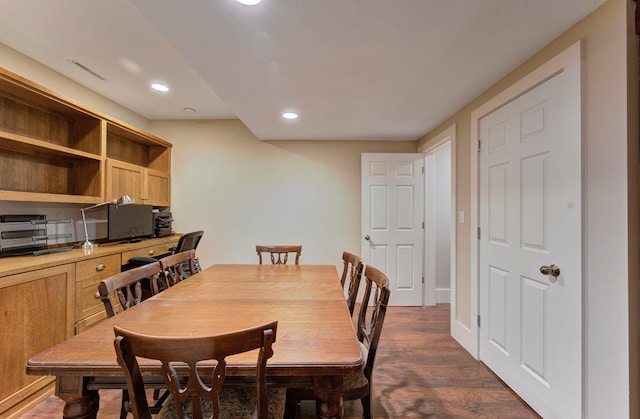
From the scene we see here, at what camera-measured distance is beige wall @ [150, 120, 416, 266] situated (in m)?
3.64

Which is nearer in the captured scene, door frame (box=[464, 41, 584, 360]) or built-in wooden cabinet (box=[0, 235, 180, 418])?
built-in wooden cabinet (box=[0, 235, 180, 418])

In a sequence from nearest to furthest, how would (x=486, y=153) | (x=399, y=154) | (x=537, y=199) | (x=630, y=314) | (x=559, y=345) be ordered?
(x=630, y=314), (x=559, y=345), (x=537, y=199), (x=486, y=153), (x=399, y=154)

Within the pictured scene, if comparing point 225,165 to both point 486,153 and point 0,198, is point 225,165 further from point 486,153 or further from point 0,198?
point 486,153

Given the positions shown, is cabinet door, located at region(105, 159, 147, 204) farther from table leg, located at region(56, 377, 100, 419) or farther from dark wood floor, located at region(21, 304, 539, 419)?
table leg, located at region(56, 377, 100, 419)

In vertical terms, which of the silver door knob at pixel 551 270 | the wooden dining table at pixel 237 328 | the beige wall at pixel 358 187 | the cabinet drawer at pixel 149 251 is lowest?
the wooden dining table at pixel 237 328

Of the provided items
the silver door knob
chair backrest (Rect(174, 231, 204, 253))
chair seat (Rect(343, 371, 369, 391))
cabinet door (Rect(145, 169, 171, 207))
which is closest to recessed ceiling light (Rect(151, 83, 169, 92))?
cabinet door (Rect(145, 169, 171, 207))

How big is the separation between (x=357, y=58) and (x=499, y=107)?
1.15 metres

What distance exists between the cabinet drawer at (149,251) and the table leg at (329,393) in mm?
2331

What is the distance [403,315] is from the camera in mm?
3195

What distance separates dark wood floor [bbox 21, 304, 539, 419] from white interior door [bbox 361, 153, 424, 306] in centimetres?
89

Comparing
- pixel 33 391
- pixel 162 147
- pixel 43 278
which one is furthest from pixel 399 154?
pixel 33 391

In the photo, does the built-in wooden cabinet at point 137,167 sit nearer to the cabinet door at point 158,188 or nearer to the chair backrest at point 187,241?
the cabinet door at point 158,188

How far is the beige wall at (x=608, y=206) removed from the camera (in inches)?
46.2

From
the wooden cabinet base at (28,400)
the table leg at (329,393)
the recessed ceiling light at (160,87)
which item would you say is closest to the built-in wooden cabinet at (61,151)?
the recessed ceiling light at (160,87)
